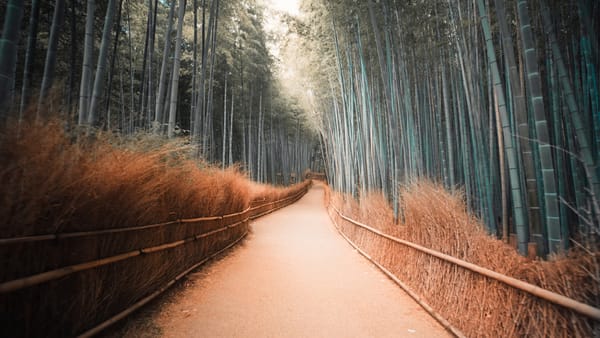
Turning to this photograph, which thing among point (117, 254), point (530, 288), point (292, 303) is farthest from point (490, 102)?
point (117, 254)

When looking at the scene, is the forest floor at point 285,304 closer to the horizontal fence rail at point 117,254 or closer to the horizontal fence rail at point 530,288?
the horizontal fence rail at point 117,254

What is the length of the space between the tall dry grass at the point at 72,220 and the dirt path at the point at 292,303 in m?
0.39

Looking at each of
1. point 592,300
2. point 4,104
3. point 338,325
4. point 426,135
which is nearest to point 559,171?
point 426,135

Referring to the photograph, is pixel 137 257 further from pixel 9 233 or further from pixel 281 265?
pixel 281 265

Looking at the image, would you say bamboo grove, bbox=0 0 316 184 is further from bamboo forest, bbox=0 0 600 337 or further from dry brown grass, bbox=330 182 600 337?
dry brown grass, bbox=330 182 600 337

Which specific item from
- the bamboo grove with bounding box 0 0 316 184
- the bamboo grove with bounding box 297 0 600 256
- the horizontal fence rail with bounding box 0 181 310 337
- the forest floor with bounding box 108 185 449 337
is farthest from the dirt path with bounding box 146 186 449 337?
the bamboo grove with bounding box 0 0 316 184

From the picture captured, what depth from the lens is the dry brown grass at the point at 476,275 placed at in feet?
3.81

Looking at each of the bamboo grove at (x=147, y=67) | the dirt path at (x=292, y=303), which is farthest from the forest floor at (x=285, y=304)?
the bamboo grove at (x=147, y=67)

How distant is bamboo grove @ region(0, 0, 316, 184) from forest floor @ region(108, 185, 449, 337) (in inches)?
57.7

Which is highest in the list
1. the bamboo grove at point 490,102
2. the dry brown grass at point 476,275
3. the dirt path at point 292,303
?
the bamboo grove at point 490,102

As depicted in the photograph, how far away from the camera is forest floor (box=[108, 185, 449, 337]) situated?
1855 millimetres

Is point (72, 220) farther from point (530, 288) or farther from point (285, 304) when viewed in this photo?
point (530, 288)

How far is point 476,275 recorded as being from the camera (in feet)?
5.77

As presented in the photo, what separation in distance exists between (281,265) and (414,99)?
3.42 m
